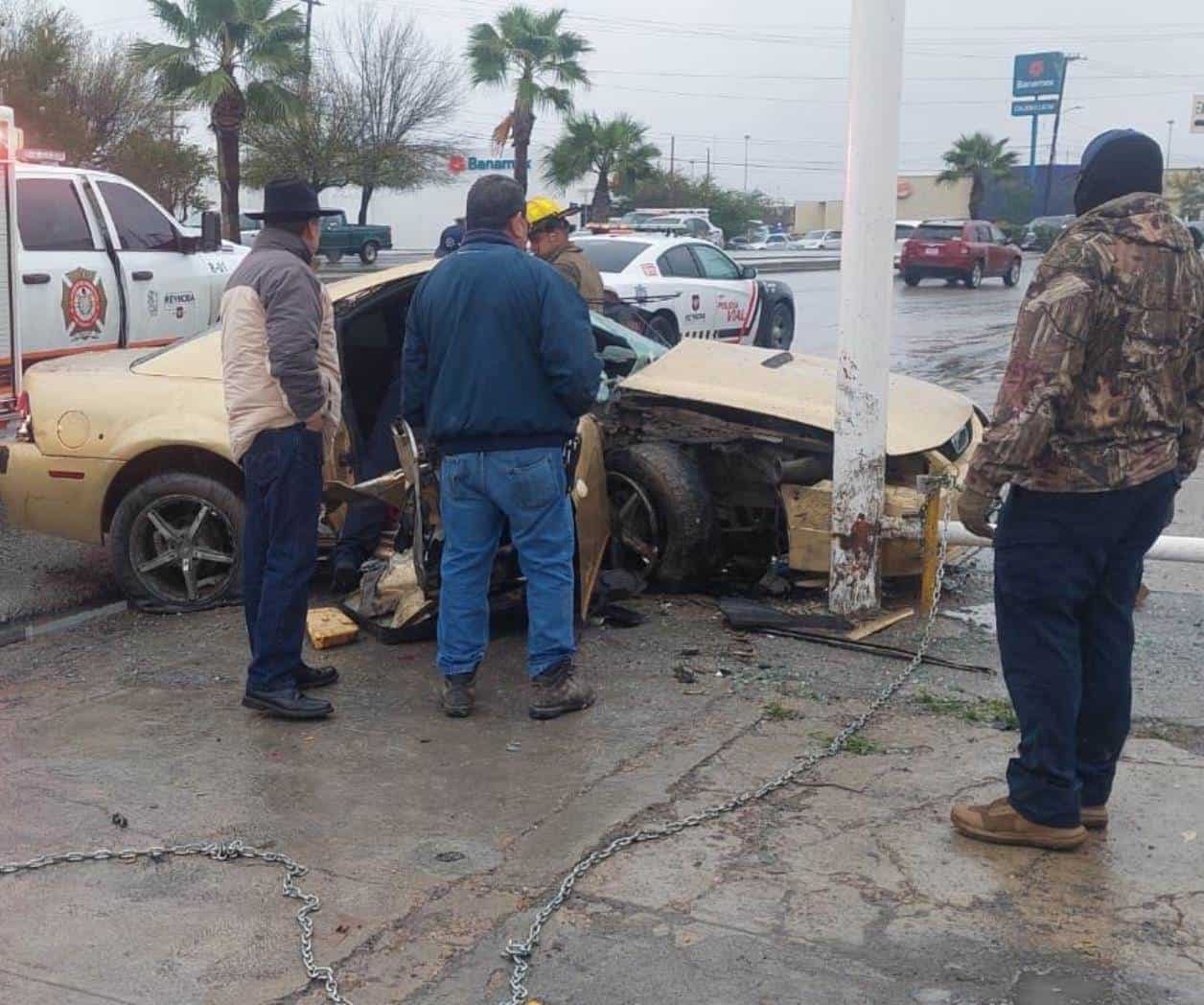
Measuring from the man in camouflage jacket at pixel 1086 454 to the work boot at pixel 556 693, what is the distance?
166cm

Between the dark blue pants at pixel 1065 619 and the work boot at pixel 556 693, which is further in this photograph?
the work boot at pixel 556 693

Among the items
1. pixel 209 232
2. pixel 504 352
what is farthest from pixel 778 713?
pixel 209 232

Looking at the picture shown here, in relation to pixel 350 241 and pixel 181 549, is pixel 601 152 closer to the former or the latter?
pixel 350 241

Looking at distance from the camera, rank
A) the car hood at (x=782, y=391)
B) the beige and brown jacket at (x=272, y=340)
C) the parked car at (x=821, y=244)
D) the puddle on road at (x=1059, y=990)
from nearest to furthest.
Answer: the puddle on road at (x=1059, y=990) → the beige and brown jacket at (x=272, y=340) → the car hood at (x=782, y=391) → the parked car at (x=821, y=244)

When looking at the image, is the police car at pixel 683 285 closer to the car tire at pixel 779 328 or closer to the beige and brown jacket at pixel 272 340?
the car tire at pixel 779 328

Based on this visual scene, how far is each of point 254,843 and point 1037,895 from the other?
2130mm

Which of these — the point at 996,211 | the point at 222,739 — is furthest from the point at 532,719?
the point at 996,211

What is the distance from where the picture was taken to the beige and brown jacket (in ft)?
16.2

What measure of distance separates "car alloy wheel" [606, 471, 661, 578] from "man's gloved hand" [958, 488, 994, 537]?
264 cm

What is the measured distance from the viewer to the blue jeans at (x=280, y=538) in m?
5.07

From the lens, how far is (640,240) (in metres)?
16.1

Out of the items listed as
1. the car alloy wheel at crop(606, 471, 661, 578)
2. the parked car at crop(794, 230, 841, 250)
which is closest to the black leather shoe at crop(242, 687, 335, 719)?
the car alloy wheel at crop(606, 471, 661, 578)

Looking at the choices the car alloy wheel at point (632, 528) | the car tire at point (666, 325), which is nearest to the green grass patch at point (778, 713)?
the car alloy wheel at point (632, 528)

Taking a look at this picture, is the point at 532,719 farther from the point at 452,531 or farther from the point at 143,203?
the point at 143,203
